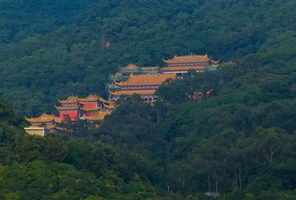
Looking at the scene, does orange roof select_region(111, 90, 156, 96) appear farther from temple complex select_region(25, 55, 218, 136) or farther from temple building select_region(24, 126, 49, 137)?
temple building select_region(24, 126, 49, 137)

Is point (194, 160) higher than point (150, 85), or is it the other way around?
point (150, 85)

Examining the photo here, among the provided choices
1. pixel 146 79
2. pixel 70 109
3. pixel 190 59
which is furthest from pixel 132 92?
pixel 190 59

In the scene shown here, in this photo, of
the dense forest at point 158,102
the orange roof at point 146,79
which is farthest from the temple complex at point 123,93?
the dense forest at point 158,102

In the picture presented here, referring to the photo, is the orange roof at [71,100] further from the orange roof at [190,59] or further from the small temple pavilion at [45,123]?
the orange roof at [190,59]

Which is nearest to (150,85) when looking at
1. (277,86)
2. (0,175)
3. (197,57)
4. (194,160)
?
(197,57)

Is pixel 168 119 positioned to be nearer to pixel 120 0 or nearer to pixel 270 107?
pixel 270 107
